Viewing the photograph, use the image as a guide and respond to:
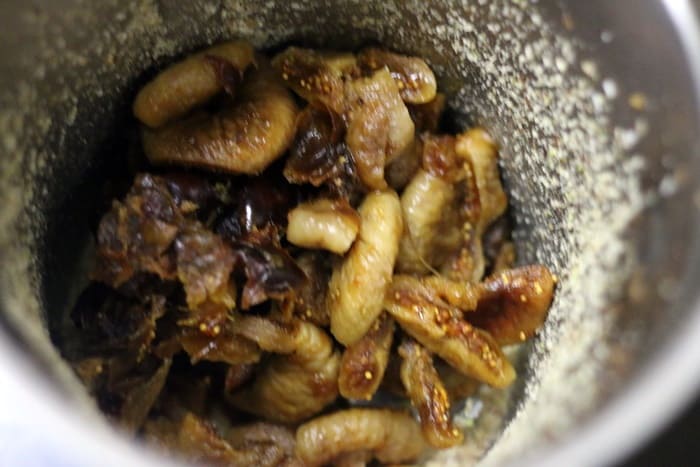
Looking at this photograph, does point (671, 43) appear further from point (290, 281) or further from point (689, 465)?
point (290, 281)

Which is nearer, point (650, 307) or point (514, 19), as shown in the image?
point (650, 307)

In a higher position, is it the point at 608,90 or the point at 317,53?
the point at 608,90

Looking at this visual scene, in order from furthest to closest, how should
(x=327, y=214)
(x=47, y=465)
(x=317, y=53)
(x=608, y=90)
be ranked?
(x=317, y=53), (x=327, y=214), (x=608, y=90), (x=47, y=465)

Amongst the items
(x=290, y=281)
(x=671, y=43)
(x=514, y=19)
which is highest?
(x=671, y=43)

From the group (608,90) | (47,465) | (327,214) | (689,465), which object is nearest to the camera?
(47,465)

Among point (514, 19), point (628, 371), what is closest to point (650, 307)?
point (628, 371)

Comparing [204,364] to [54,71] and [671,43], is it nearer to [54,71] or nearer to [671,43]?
[54,71]
